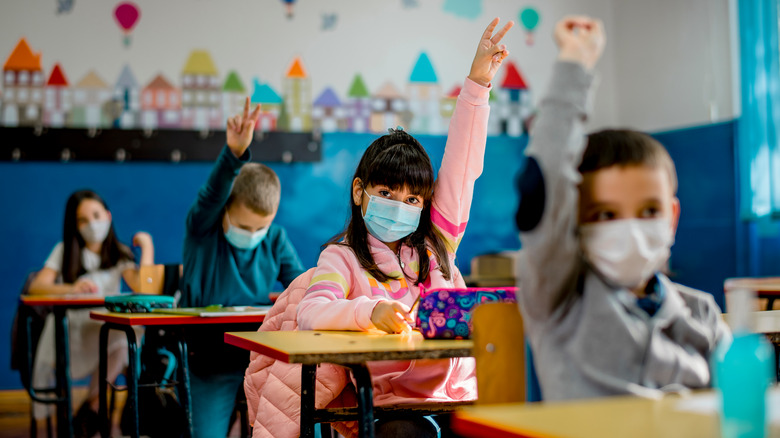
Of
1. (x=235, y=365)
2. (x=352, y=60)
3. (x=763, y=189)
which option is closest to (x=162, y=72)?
(x=352, y=60)

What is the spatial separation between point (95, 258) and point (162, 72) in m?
1.63

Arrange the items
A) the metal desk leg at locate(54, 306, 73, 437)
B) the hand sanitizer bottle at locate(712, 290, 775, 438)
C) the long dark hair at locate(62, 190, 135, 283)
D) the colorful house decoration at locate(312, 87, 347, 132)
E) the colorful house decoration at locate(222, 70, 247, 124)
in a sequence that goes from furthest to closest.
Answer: the colorful house decoration at locate(312, 87, 347, 132), the colorful house decoration at locate(222, 70, 247, 124), the long dark hair at locate(62, 190, 135, 283), the metal desk leg at locate(54, 306, 73, 437), the hand sanitizer bottle at locate(712, 290, 775, 438)

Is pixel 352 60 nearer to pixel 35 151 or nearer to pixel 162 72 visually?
pixel 162 72

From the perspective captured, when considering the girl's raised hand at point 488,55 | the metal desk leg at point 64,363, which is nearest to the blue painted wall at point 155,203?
the metal desk leg at point 64,363

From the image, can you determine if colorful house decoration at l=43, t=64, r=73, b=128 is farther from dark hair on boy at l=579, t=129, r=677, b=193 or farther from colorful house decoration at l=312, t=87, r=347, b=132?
dark hair on boy at l=579, t=129, r=677, b=193

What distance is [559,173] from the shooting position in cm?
102

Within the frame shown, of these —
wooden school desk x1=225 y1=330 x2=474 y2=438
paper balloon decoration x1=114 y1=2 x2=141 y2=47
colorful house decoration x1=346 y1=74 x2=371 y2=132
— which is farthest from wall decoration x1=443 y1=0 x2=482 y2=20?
wooden school desk x1=225 y1=330 x2=474 y2=438

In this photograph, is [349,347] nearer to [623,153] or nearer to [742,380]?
[623,153]

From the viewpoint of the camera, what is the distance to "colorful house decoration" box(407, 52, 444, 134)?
586 centimetres

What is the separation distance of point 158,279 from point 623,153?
260 cm

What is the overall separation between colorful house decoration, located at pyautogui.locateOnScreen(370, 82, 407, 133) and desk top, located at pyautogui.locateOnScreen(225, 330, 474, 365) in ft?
14.0

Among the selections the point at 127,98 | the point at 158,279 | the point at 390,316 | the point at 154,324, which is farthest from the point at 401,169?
the point at 127,98

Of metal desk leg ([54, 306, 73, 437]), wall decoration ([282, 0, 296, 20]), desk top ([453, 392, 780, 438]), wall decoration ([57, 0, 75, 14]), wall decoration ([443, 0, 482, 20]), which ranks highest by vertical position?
wall decoration ([443, 0, 482, 20])

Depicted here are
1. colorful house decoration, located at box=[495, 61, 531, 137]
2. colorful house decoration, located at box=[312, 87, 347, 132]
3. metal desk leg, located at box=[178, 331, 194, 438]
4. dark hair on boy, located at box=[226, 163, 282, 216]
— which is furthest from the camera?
colorful house decoration, located at box=[495, 61, 531, 137]
